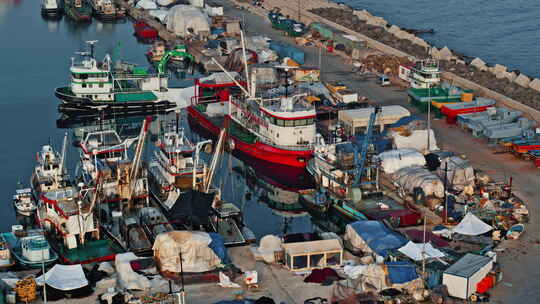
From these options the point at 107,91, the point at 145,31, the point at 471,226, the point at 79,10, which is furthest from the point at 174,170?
the point at 79,10

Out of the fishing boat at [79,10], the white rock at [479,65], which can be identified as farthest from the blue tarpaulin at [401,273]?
the fishing boat at [79,10]

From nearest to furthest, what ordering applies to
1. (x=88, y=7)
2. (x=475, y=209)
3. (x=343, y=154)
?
1. (x=475, y=209)
2. (x=343, y=154)
3. (x=88, y=7)

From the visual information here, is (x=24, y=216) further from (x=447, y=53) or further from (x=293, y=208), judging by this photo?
(x=447, y=53)

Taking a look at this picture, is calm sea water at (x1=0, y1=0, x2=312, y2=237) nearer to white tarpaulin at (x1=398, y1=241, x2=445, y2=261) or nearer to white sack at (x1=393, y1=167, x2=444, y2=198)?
white sack at (x1=393, y1=167, x2=444, y2=198)

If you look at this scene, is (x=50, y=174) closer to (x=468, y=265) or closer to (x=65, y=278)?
(x=65, y=278)

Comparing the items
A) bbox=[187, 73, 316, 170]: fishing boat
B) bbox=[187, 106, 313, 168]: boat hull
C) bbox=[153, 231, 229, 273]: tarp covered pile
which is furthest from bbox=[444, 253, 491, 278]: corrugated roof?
bbox=[187, 73, 316, 170]: fishing boat

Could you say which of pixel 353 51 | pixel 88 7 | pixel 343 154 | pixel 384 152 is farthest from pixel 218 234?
pixel 88 7

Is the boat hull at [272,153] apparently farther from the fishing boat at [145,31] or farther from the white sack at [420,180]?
the fishing boat at [145,31]
